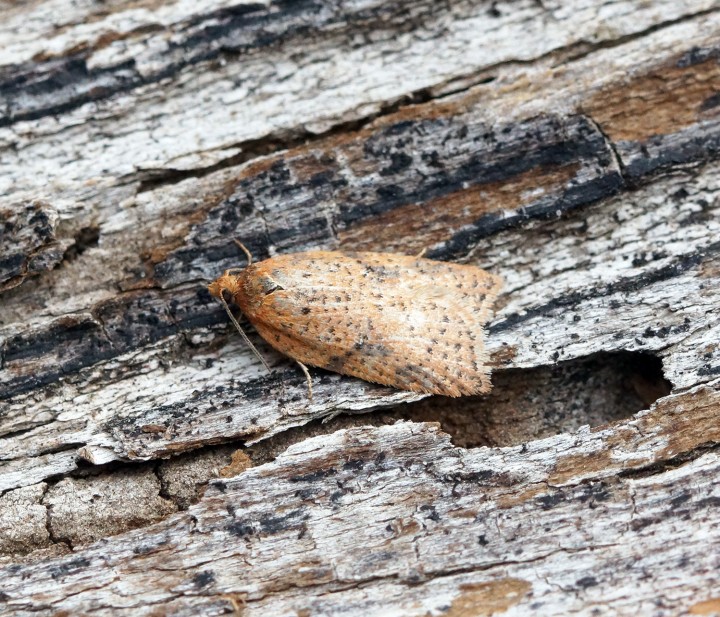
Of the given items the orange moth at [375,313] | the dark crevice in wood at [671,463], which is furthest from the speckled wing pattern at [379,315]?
the dark crevice in wood at [671,463]

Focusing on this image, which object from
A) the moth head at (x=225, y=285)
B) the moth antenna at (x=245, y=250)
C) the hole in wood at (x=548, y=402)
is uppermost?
the moth antenna at (x=245, y=250)

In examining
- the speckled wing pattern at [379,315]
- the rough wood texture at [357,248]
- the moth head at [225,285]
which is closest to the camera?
the rough wood texture at [357,248]

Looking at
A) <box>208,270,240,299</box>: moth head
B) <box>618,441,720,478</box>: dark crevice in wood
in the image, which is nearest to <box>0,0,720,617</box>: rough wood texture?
<box>618,441,720,478</box>: dark crevice in wood

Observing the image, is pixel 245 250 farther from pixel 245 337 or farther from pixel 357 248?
pixel 357 248

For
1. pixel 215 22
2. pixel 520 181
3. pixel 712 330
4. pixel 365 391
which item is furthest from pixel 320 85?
pixel 712 330

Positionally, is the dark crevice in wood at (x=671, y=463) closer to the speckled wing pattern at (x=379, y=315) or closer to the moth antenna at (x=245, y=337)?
the speckled wing pattern at (x=379, y=315)

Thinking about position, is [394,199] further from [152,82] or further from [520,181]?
[152,82]

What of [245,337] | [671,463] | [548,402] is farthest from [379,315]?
[671,463]
